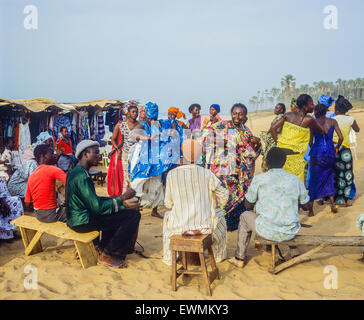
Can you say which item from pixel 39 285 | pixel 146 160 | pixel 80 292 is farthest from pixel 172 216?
pixel 146 160

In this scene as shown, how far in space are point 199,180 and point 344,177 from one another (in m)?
4.32

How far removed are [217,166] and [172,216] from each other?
5.66 feet

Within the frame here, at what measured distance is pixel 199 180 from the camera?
367cm

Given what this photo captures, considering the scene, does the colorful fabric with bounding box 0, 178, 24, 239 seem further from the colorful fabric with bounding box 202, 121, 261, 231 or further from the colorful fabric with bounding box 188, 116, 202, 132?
the colorful fabric with bounding box 188, 116, 202, 132

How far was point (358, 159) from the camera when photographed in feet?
42.4

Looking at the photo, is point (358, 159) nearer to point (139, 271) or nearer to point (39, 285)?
point (139, 271)

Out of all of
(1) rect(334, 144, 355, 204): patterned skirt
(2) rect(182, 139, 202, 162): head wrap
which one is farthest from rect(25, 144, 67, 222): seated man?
(1) rect(334, 144, 355, 204): patterned skirt

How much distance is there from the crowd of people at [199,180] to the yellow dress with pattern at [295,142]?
2 centimetres

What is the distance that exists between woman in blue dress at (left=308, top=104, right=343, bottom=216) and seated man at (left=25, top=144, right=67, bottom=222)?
4.40 metres

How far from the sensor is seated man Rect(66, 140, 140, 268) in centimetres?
387

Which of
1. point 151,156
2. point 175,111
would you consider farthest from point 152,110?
point 175,111

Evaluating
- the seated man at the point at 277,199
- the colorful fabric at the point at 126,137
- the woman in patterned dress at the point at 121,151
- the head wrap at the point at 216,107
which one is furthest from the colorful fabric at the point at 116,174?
the seated man at the point at 277,199

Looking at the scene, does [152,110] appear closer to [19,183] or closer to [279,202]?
[19,183]
